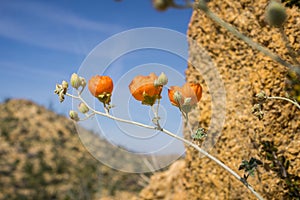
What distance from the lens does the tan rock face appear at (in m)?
1.68

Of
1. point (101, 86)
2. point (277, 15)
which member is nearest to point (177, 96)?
point (101, 86)

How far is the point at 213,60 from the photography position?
6.73 ft

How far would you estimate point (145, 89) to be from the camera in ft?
3.80

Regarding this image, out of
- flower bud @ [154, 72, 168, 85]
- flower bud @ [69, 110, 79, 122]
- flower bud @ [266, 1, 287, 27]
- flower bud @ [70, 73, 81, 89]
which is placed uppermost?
flower bud @ [70, 73, 81, 89]

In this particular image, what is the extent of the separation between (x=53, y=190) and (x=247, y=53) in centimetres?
1351

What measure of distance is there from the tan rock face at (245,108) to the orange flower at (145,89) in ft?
2.34

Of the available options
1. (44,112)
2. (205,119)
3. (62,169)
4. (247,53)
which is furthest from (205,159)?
(44,112)

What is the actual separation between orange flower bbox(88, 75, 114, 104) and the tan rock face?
2.62 ft

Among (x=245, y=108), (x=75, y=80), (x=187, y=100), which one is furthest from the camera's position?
(x=245, y=108)

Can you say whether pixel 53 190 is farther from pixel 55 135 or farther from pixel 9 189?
pixel 55 135

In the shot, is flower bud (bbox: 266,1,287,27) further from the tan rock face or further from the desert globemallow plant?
the tan rock face

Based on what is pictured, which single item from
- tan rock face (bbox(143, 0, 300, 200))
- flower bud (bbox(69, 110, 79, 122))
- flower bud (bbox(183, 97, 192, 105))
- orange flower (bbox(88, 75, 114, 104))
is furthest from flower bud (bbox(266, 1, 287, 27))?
tan rock face (bbox(143, 0, 300, 200))

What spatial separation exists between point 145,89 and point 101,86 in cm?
14

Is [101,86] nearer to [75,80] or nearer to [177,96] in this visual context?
[75,80]
